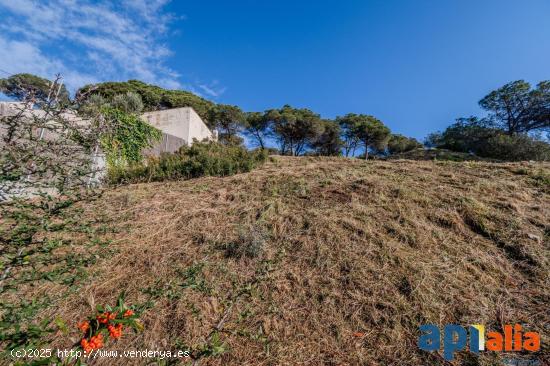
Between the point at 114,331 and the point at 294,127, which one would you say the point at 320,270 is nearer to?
the point at 114,331

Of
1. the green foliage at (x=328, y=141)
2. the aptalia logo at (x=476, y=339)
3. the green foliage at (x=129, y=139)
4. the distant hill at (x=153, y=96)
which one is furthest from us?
the distant hill at (x=153, y=96)

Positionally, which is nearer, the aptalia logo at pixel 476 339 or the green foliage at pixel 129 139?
the aptalia logo at pixel 476 339

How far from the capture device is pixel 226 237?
316 centimetres

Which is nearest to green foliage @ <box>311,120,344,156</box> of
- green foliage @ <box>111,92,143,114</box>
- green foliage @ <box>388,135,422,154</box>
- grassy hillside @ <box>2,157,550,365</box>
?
green foliage @ <box>388,135,422,154</box>

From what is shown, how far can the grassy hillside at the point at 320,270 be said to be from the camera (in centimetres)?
187

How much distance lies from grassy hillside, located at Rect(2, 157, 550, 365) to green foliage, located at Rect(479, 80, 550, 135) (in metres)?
19.0

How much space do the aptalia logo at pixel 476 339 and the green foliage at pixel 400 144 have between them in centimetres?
2240

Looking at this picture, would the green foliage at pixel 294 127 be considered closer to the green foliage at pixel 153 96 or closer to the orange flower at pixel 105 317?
the green foliage at pixel 153 96

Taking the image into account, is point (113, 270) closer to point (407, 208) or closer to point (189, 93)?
point (407, 208)

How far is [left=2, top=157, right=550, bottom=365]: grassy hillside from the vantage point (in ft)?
6.12

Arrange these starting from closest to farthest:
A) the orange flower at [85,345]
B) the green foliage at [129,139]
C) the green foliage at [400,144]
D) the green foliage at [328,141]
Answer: the orange flower at [85,345] < the green foliage at [129,139] < the green foliage at [328,141] < the green foliage at [400,144]

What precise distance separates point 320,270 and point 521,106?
24.3m

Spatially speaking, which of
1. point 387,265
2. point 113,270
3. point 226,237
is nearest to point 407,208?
point 387,265

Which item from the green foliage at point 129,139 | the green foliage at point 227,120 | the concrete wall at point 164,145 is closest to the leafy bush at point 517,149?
the green foliage at point 227,120
